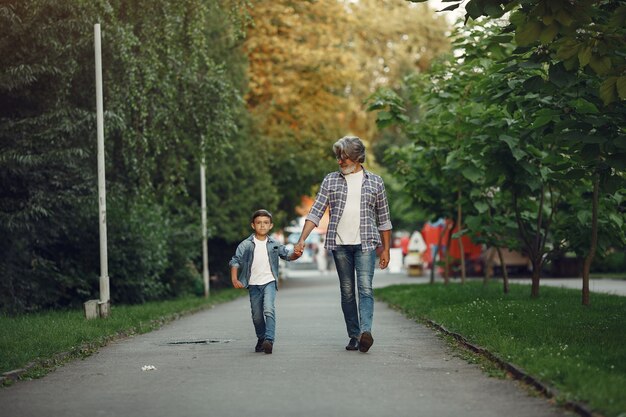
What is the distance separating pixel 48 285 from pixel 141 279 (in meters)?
3.19

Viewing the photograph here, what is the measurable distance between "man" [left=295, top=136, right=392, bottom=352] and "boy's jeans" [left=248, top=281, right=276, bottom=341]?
855mm

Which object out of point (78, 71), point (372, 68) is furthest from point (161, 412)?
point (372, 68)

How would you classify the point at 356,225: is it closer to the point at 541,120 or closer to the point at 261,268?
the point at 261,268

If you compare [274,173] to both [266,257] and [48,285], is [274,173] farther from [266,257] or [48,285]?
[266,257]

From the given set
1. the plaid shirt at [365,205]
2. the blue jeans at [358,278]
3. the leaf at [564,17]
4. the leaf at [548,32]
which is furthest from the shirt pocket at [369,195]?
the leaf at [564,17]

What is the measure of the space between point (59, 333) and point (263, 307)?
Result: 348 cm

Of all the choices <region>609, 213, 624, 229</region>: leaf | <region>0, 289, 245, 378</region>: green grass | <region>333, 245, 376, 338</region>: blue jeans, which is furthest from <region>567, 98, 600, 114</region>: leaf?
<region>609, 213, 624, 229</region>: leaf

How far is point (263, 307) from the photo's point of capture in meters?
13.0

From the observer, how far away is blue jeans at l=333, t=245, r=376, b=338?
40.3 feet

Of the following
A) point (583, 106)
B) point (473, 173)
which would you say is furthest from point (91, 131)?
point (583, 106)

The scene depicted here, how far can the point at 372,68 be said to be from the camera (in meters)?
51.4

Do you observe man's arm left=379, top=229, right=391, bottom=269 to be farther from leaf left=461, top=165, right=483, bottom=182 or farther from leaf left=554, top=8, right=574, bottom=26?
leaf left=461, top=165, right=483, bottom=182

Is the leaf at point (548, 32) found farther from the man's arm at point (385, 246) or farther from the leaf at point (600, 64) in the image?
the man's arm at point (385, 246)

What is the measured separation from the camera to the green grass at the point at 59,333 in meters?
12.1
